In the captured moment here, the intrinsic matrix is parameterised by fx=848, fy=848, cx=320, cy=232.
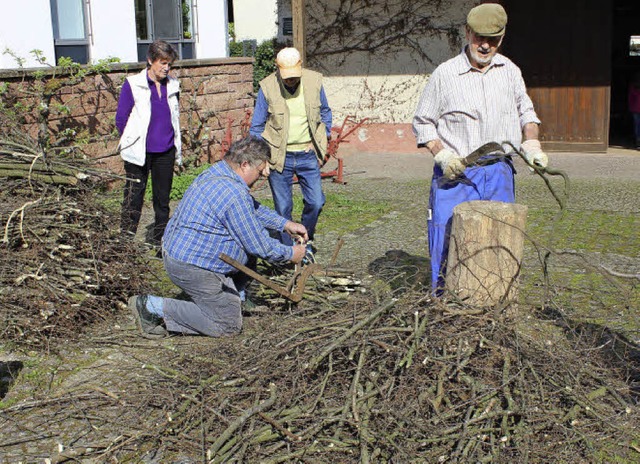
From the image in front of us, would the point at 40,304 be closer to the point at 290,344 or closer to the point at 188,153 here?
the point at 290,344

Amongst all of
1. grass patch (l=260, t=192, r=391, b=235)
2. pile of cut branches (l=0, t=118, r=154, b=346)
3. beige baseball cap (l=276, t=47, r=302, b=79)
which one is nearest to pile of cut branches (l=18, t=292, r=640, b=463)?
pile of cut branches (l=0, t=118, r=154, b=346)

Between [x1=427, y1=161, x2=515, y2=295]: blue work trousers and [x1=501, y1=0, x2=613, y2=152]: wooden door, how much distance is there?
338 inches

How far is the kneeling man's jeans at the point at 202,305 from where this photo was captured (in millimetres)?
5000

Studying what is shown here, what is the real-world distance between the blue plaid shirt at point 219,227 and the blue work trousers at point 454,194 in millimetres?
862

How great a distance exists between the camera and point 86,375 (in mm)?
4617

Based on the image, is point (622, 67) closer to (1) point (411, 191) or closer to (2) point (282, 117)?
(1) point (411, 191)

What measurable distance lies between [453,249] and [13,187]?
283 cm

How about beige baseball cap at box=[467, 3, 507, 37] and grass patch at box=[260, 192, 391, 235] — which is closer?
beige baseball cap at box=[467, 3, 507, 37]

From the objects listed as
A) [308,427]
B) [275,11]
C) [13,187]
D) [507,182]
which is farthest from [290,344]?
[275,11]

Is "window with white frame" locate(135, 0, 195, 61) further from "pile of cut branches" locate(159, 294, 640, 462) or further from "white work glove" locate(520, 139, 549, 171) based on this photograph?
"pile of cut branches" locate(159, 294, 640, 462)

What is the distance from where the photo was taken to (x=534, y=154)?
15.1ft

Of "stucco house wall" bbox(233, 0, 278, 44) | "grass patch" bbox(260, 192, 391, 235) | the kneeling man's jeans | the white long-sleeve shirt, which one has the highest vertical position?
"stucco house wall" bbox(233, 0, 278, 44)

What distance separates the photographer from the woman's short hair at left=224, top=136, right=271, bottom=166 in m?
5.02

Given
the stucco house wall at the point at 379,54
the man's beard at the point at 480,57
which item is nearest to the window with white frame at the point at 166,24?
the stucco house wall at the point at 379,54
